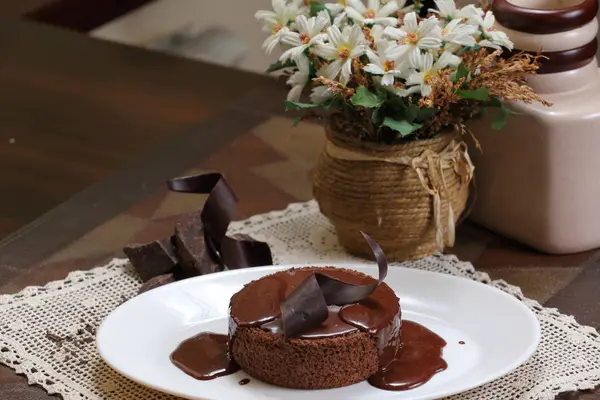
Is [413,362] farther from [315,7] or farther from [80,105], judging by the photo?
[80,105]

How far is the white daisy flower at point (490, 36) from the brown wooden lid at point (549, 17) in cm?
8

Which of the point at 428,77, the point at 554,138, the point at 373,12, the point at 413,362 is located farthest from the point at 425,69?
the point at 413,362

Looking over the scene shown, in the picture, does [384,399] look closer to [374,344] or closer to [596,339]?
[374,344]

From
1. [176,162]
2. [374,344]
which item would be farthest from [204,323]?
[176,162]

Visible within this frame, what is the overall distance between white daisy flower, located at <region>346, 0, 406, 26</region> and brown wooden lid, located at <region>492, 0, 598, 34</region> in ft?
0.49

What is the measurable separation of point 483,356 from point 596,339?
6.1 inches

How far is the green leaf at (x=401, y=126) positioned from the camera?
112cm

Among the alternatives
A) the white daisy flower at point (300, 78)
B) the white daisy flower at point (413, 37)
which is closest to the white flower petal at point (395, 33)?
the white daisy flower at point (413, 37)

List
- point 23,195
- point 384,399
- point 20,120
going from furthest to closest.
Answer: point 20,120 < point 23,195 < point 384,399

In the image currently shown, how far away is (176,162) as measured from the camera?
1571 mm

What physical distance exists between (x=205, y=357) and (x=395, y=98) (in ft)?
1.17

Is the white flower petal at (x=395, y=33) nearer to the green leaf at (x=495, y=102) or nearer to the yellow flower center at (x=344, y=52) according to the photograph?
the yellow flower center at (x=344, y=52)

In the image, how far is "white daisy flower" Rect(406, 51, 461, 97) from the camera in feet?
3.58

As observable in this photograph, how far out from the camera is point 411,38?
109 centimetres
